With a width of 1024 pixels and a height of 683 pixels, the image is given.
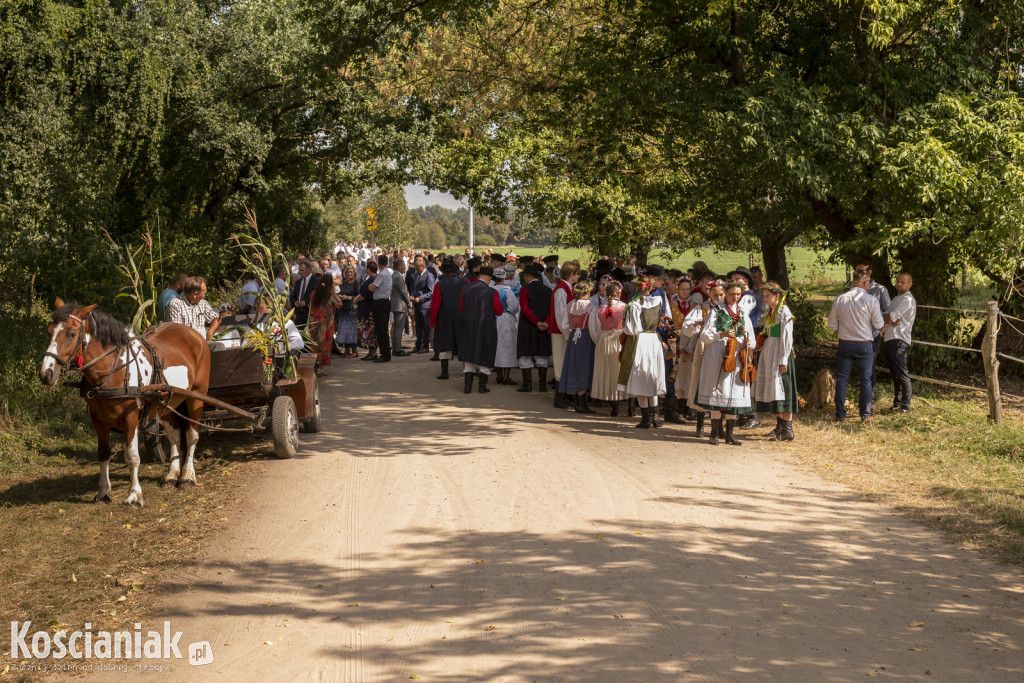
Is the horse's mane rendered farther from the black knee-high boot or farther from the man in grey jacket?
the man in grey jacket

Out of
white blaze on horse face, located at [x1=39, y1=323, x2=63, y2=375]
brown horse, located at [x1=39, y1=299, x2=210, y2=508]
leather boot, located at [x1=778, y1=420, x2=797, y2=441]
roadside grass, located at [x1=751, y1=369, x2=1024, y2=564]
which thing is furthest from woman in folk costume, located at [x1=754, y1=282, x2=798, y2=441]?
white blaze on horse face, located at [x1=39, y1=323, x2=63, y2=375]

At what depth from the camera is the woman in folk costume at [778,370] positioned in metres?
11.2

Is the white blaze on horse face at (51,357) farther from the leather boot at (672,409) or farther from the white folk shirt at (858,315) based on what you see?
the white folk shirt at (858,315)

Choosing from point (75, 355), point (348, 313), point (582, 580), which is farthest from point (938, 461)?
point (348, 313)

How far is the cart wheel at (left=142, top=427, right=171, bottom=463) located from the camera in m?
9.59

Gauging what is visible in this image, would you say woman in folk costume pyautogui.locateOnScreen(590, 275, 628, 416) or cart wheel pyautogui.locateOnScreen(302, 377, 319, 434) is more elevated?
woman in folk costume pyautogui.locateOnScreen(590, 275, 628, 416)

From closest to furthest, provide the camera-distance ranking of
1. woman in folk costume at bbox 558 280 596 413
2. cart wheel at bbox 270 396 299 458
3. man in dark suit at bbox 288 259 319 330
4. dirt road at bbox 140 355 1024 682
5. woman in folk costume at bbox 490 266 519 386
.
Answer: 1. dirt road at bbox 140 355 1024 682
2. cart wheel at bbox 270 396 299 458
3. woman in folk costume at bbox 558 280 596 413
4. woman in folk costume at bbox 490 266 519 386
5. man in dark suit at bbox 288 259 319 330

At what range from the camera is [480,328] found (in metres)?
14.4

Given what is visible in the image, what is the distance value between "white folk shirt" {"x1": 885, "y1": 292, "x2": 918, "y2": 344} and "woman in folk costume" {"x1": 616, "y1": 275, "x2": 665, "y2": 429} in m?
3.20

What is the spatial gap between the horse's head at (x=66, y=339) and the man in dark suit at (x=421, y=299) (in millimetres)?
11990

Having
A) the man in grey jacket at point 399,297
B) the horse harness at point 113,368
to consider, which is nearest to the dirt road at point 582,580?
the horse harness at point 113,368

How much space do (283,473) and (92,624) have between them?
380cm

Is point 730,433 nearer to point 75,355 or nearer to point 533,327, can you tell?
point 533,327

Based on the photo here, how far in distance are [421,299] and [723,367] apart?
986 centimetres
